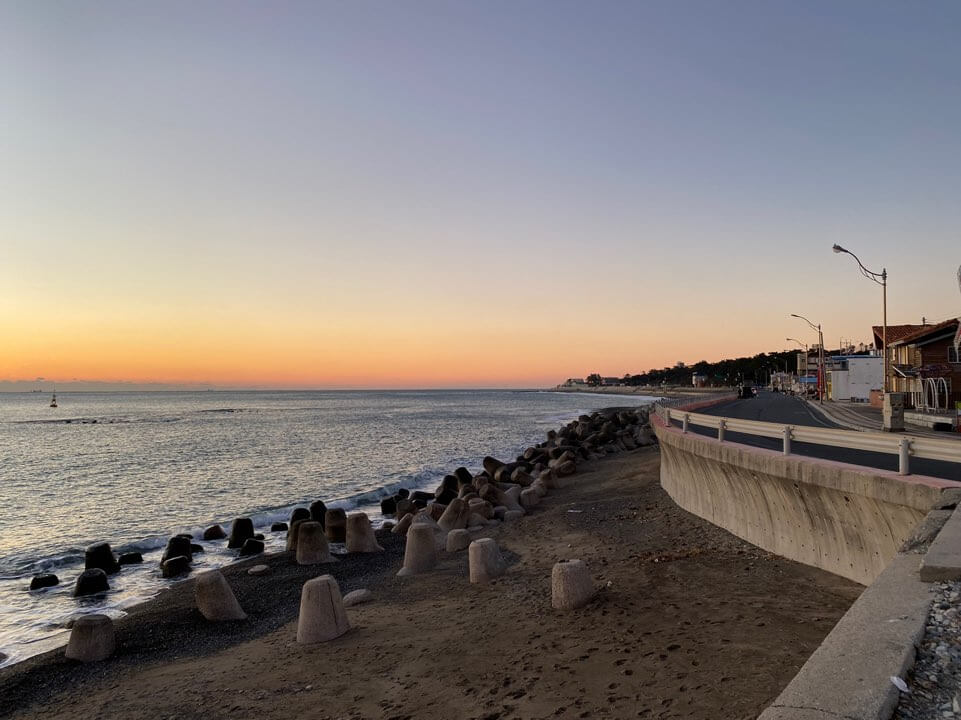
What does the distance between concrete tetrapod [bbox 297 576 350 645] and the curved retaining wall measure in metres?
5.97

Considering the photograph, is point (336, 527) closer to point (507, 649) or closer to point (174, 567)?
point (174, 567)

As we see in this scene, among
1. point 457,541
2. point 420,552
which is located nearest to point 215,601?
point 420,552

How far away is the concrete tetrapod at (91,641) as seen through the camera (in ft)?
30.6

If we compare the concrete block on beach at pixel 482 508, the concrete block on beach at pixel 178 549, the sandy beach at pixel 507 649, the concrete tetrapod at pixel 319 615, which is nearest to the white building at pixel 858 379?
the concrete block on beach at pixel 482 508

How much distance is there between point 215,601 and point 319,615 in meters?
3.03

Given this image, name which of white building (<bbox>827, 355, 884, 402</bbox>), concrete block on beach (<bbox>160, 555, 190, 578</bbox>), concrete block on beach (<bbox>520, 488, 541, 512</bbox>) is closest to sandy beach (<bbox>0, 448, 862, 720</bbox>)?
concrete block on beach (<bbox>160, 555, 190, 578</bbox>)

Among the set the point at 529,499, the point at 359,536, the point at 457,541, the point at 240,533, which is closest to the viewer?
the point at 457,541

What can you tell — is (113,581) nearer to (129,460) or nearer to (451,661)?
(451,661)

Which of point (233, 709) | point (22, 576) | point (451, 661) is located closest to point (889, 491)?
point (451, 661)

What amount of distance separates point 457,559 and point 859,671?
9.98m

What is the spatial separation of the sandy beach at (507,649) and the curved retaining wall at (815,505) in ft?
1.00

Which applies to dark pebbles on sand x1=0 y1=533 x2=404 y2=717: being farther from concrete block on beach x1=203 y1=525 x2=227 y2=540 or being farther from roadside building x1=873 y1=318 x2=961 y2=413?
roadside building x1=873 y1=318 x2=961 y2=413

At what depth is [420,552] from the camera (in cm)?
1241

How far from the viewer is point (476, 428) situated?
67.4 meters
